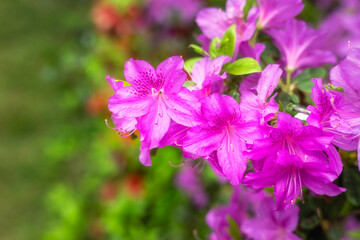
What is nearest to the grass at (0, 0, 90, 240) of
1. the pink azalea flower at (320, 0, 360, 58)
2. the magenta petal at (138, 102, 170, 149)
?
the pink azalea flower at (320, 0, 360, 58)

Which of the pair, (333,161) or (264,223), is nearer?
(333,161)

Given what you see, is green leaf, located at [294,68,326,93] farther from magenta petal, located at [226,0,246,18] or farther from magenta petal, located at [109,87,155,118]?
magenta petal, located at [109,87,155,118]

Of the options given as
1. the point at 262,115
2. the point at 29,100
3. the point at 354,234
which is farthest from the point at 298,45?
the point at 29,100

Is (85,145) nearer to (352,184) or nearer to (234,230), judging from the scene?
(234,230)

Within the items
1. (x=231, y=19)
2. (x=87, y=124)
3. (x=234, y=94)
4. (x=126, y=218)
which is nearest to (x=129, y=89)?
(x=234, y=94)

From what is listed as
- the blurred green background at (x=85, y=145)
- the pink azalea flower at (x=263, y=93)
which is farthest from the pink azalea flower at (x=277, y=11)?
the blurred green background at (x=85, y=145)

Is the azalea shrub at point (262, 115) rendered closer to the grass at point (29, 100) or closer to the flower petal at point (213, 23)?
the flower petal at point (213, 23)
